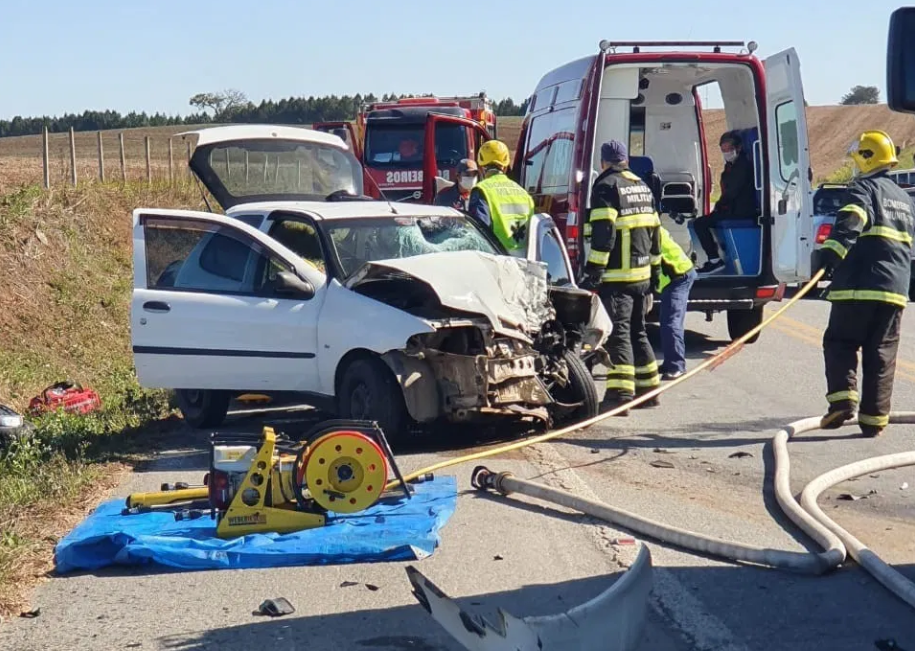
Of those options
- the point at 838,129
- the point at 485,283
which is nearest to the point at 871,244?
the point at 485,283

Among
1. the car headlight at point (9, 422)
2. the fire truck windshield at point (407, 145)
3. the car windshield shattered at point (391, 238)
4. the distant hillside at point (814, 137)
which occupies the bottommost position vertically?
the car headlight at point (9, 422)

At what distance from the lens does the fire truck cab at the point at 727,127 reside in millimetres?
11250

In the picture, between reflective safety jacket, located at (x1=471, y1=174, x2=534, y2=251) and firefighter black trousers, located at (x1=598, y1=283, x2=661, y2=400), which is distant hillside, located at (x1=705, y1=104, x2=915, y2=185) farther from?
firefighter black trousers, located at (x1=598, y1=283, x2=661, y2=400)

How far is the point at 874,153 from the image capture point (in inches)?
322

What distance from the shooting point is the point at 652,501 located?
21.9ft

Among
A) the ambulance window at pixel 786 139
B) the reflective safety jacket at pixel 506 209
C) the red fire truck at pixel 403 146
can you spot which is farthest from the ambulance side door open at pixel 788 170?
the red fire truck at pixel 403 146

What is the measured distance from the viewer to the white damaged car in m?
7.85

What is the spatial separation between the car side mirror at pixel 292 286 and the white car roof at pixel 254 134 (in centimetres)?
314

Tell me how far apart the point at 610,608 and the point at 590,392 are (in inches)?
178

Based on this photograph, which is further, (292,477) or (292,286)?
(292,286)

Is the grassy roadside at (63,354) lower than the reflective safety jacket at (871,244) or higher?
lower

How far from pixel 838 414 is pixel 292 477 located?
3975 mm

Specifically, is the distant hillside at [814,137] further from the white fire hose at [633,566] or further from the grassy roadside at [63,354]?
the white fire hose at [633,566]

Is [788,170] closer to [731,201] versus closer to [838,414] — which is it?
[731,201]
